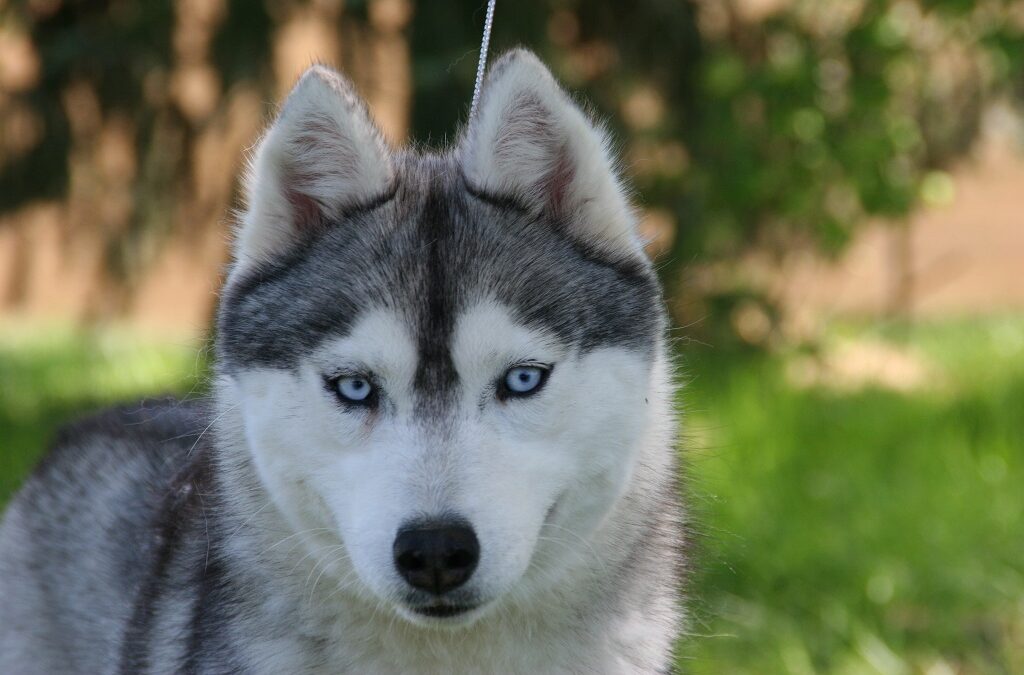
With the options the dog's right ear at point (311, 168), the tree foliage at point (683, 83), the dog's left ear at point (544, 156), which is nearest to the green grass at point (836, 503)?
the dog's left ear at point (544, 156)

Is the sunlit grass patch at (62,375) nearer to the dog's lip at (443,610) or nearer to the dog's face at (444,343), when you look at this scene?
the dog's face at (444,343)

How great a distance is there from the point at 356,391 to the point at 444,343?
0.20m

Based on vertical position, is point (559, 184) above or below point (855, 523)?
above

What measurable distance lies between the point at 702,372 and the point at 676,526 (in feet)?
13.3

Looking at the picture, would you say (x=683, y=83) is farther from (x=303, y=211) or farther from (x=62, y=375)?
(x=303, y=211)

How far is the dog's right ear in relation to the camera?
8.54 feet

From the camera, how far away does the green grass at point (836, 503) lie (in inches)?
171

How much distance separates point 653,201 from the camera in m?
Result: 6.89

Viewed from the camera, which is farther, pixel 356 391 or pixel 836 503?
pixel 836 503

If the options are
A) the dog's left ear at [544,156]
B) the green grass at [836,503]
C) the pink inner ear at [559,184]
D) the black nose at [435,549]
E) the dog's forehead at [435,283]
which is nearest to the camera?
the black nose at [435,549]

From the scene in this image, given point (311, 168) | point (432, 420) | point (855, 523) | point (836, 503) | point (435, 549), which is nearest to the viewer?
point (435, 549)

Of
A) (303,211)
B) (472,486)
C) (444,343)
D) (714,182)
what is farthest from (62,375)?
(472,486)

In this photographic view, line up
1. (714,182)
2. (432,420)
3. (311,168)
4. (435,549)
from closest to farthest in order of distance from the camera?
(435,549) → (432,420) → (311,168) → (714,182)

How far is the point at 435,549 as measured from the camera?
2285 mm
